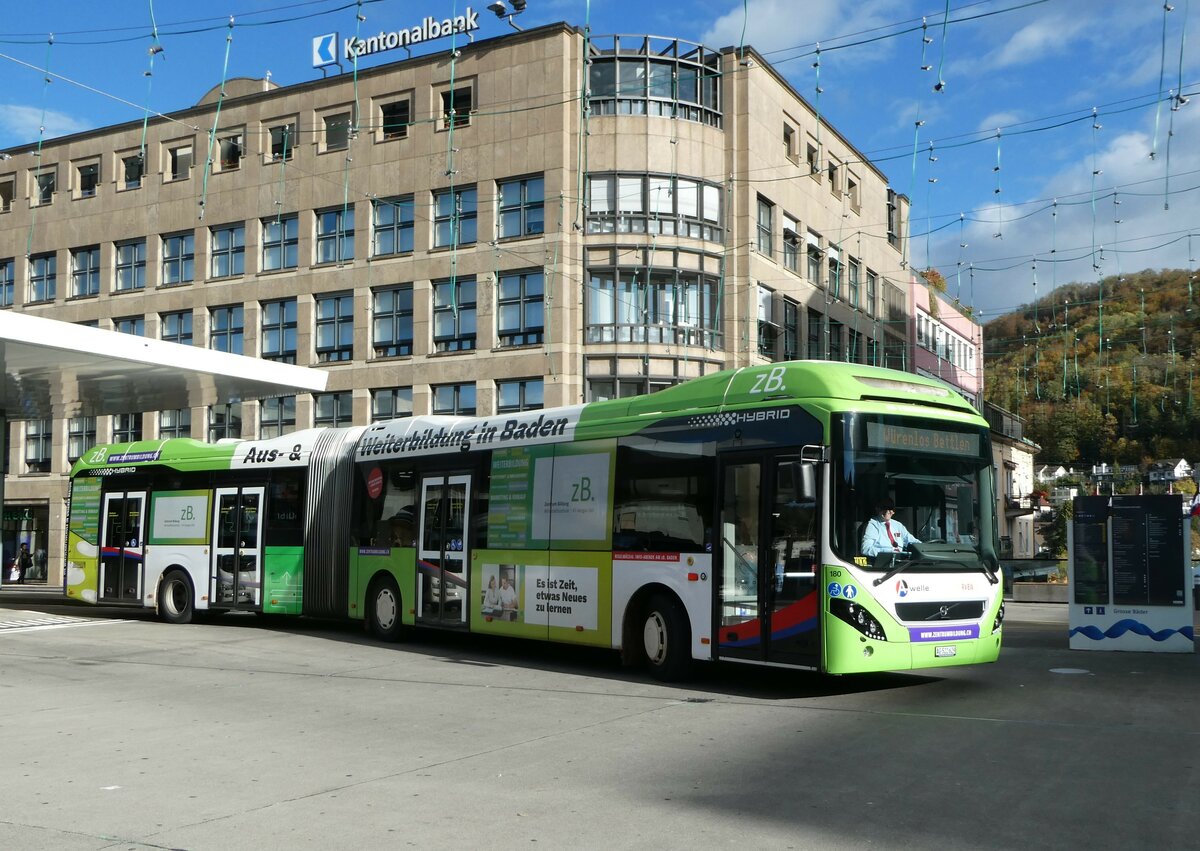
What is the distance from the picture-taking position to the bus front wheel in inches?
696

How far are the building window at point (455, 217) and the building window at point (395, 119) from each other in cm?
270

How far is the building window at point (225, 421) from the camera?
139ft

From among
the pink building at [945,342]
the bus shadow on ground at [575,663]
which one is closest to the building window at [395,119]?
the bus shadow on ground at [575,663]

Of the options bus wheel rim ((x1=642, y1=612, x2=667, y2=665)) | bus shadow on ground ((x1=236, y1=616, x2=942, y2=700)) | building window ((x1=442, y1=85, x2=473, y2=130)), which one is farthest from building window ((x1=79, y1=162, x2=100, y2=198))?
bus wheel rim ((x1=642, y1=612, x2=667, y2=665))

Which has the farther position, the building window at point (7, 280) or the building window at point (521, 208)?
Answer: the building window at point (7, 280)

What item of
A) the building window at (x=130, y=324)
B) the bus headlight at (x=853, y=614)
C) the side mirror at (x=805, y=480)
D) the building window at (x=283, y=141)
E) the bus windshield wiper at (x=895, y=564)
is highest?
the building window at (x=283, y=141)

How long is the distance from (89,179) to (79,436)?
32.6 ft

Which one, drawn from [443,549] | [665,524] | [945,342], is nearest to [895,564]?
[665,524]

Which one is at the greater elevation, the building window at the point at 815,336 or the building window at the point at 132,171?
the building window at the point at 132,171

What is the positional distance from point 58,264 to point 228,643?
33.8 m

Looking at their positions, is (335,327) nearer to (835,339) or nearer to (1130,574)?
(835,339)

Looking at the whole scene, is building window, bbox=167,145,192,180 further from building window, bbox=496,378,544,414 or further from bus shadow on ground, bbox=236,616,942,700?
bus shadow on ground, bbox=236,616,942,700

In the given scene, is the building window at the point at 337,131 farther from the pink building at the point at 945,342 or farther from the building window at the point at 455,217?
the pink building at the point at 945,342

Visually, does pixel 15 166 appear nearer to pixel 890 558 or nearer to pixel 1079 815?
pixel 890 558
